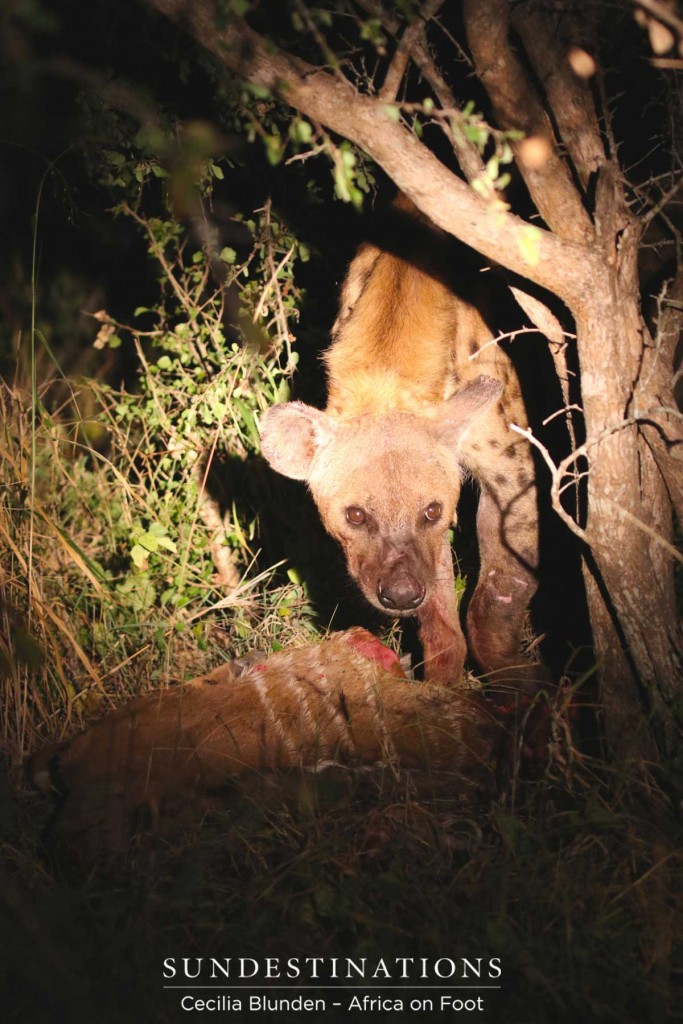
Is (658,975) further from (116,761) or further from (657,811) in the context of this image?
(116,761)

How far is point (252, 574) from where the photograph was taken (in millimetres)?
4281

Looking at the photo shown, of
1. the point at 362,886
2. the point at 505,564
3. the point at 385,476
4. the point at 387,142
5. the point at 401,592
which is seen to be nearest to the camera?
the point at 362,886

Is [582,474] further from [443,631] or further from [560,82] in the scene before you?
[443,631]

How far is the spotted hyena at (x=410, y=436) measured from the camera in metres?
3.23

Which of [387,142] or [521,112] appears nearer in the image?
[387,142]

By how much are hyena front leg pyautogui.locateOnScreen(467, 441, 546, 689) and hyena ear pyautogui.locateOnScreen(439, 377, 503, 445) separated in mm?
239

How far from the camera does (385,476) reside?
3.22 meters

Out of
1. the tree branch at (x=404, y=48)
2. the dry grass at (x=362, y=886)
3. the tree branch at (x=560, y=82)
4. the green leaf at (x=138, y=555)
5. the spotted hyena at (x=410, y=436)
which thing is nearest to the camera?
the dry grass at (x=362, y=886)

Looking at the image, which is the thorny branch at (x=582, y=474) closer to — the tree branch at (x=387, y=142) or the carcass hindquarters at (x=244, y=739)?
the tree branch at (x=387, y=142)

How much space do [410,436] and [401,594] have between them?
1.83ft

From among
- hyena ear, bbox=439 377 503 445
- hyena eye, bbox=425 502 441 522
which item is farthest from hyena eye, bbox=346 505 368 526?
hyena ear, bbox=439 377 503 445

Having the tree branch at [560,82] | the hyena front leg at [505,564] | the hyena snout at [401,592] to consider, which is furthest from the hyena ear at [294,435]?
the tree branch at [560,82]

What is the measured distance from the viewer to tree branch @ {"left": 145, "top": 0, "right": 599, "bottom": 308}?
7.92ft

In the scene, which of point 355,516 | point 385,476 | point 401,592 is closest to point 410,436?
point 385,476
